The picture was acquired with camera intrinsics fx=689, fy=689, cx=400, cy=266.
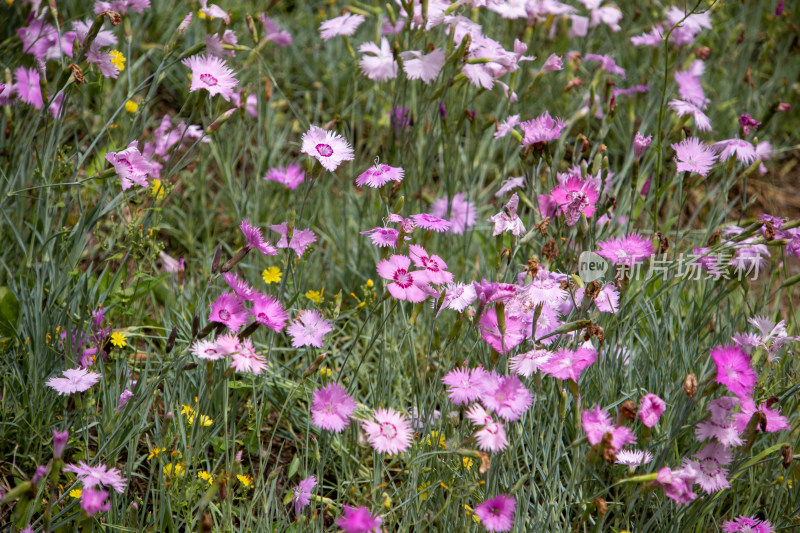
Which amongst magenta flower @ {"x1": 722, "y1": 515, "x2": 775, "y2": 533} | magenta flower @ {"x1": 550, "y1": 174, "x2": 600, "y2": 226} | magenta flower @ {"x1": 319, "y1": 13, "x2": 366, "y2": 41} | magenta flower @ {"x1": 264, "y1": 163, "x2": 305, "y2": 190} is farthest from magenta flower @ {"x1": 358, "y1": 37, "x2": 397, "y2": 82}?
magenta flower @ {"x1": 722, "y1": 515, "x2": 775, "y2": 533}

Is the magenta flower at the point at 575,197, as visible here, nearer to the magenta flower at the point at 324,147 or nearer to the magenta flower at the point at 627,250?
the magenta flower at the point at 627,250

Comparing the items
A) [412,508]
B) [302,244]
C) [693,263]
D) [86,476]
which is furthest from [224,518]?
[693,263]

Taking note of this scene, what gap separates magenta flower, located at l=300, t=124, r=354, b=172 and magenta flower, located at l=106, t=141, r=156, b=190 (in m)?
0.36

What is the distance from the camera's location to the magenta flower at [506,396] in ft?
4.00

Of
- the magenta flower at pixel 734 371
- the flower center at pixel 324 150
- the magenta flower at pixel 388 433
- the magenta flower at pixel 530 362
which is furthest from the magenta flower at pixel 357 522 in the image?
the flower center at pixel 324 150

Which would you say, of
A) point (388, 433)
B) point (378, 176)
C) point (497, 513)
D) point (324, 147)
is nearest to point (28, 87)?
point (324, 147)

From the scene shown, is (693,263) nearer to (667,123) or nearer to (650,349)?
(650,349)

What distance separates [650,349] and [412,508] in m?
0.79

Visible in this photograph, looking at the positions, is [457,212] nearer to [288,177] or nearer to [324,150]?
[288,177]

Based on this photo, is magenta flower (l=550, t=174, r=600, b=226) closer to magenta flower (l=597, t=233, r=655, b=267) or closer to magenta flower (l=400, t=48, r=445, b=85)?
magenta flower (l=597, t=233, r=655, b=267)

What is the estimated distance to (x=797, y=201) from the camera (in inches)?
131

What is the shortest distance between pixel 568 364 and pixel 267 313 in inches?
22.6

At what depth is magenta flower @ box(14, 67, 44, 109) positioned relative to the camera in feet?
6.39

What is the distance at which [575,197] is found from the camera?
153 centimetres
